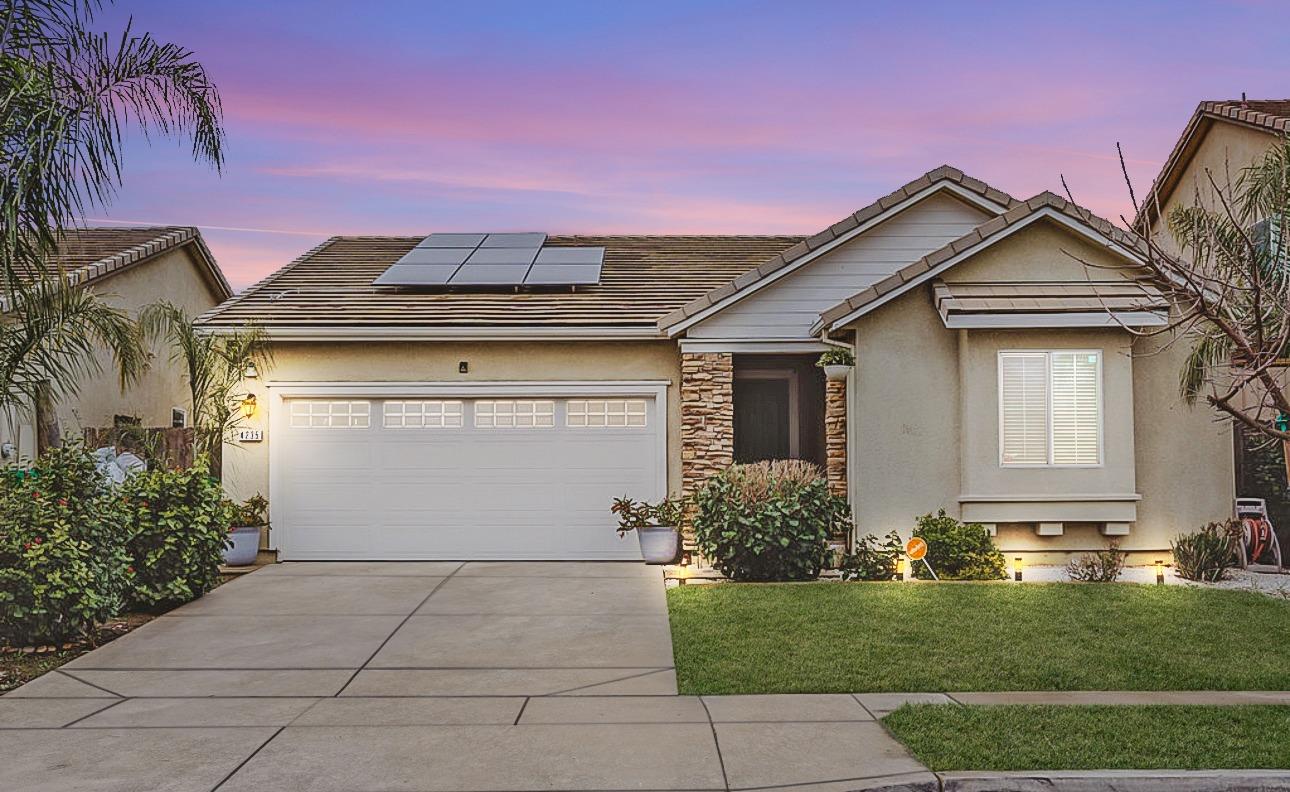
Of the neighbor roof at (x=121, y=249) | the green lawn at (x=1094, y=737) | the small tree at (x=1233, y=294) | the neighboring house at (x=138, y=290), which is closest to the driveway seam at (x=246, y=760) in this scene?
the green lawn at (x=1094, y=737)

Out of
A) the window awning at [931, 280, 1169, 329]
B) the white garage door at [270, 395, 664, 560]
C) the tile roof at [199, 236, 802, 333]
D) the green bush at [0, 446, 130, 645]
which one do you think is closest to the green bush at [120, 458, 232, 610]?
the green bush at [0, 446, 130, 645]

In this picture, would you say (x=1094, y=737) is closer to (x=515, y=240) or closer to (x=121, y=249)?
(x=515, y=240)

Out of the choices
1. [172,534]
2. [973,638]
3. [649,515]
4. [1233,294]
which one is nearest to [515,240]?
[649,515]

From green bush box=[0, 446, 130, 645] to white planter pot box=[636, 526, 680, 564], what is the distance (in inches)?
253

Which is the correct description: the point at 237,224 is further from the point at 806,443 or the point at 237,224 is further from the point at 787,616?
the point at 787,616

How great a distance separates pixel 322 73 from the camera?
50.0ft

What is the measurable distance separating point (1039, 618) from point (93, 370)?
45.2 ft

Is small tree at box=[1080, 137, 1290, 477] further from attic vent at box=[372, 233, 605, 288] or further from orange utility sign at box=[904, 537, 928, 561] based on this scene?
attic vent at box=[372, 233, 605, 288]

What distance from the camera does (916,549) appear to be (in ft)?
38.9

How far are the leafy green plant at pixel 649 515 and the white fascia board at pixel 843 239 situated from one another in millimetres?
2368

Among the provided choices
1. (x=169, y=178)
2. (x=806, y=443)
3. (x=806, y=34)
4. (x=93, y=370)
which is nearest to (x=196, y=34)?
(x=169, y=178)

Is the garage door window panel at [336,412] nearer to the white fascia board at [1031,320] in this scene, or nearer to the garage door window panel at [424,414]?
the garage door window panel at [424,414]

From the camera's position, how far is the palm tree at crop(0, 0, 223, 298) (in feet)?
26.2

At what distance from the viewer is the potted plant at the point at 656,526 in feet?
45.7
